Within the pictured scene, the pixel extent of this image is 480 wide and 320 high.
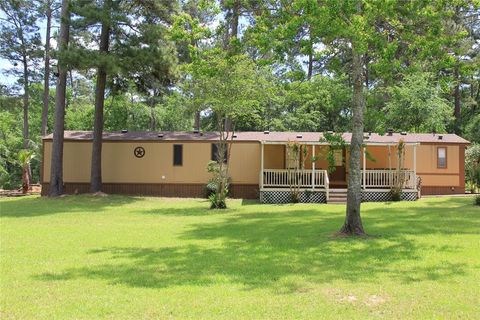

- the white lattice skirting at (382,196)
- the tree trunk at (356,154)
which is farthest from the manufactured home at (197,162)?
the tree trunk at (356,154)

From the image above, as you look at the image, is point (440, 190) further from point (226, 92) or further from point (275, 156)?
point (226, 92)

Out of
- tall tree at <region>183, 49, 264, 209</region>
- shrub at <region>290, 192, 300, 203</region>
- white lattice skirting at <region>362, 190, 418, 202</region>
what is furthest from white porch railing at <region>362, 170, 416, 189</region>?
tall tree at <region>183, 49, 264, 209</region>

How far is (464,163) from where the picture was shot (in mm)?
23562

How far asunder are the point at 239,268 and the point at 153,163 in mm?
16155

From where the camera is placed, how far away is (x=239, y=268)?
7.47 m

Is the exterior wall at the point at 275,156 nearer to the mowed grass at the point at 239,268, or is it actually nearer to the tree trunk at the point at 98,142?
the tree trunk at the point at 98,142

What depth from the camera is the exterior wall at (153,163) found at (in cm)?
2283

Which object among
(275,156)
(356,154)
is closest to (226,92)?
(275,156)

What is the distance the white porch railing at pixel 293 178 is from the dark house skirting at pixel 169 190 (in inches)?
73.6

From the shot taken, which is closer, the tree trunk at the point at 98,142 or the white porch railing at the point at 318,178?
the white porch railing at the point at 318,178

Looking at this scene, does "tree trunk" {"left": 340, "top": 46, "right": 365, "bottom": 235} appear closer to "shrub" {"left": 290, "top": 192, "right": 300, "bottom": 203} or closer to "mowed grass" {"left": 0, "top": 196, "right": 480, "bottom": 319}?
"mowed grass" {"left": 0, "top": 196, "right": 480, "bottom": 319}

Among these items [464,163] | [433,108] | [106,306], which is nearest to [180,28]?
[106,306]

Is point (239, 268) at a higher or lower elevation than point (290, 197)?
lower

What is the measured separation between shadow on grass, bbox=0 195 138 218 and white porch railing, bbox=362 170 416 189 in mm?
9949
